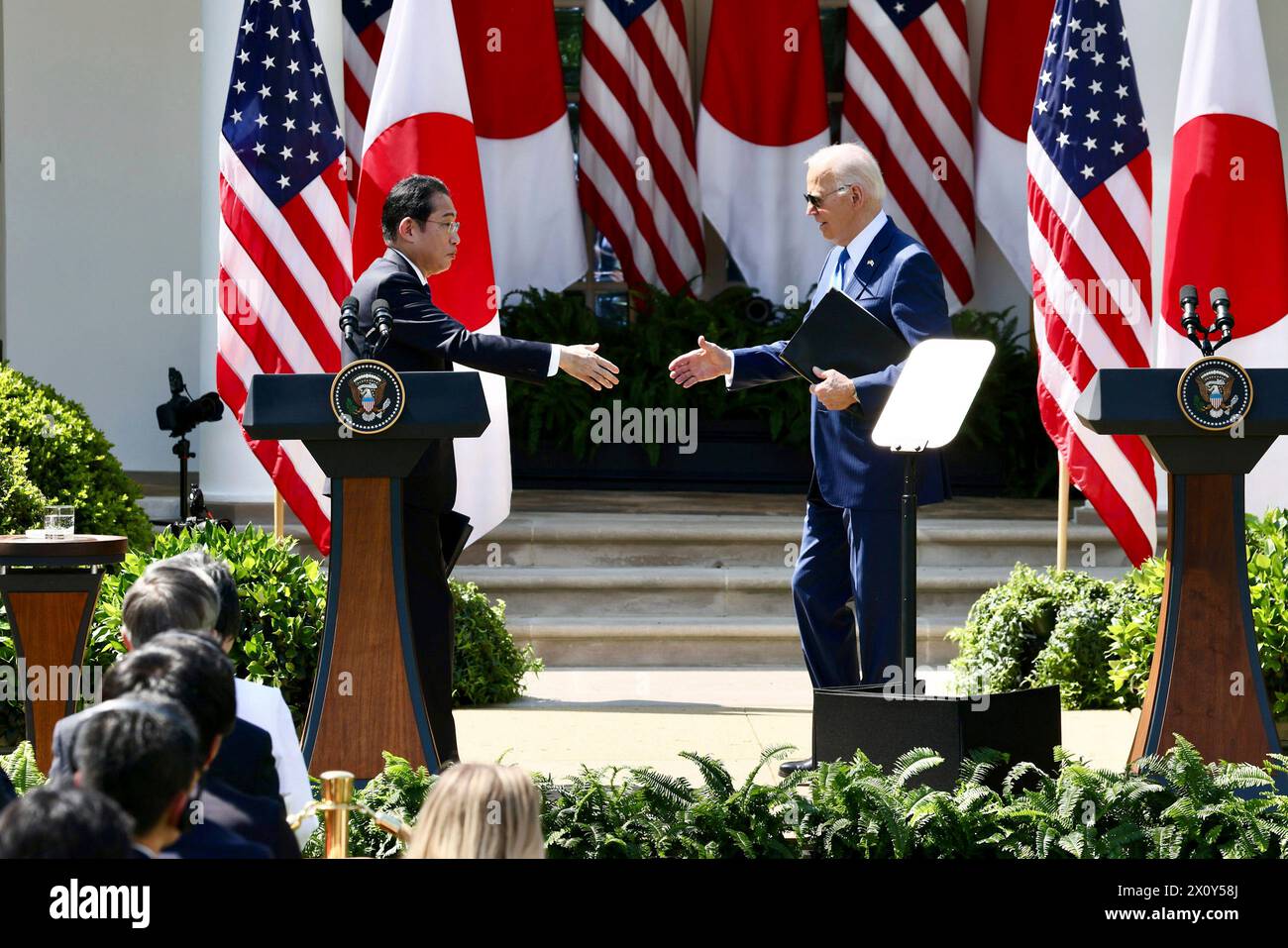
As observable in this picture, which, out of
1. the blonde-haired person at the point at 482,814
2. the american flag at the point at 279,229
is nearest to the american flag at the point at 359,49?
the american flag at the point at 279,229

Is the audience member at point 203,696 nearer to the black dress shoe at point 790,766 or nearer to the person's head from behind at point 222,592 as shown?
the person's head from behind at point 222,592

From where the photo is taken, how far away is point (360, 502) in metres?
5.38

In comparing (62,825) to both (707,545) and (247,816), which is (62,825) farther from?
(707,545)

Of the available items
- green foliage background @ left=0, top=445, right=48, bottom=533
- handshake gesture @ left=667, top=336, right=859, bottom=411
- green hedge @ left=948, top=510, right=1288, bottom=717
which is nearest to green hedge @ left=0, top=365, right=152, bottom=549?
green foliage background @ left=0, top=445, right=48, bottom=533

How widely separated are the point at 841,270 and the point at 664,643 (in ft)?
12.4

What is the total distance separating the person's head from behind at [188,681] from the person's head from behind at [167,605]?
0.70m

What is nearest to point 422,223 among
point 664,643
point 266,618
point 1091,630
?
point 266,618

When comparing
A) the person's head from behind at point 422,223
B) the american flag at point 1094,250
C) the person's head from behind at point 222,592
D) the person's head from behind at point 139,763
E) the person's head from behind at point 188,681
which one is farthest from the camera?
the american flag at point 1094,250

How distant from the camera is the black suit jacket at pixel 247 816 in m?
3.07

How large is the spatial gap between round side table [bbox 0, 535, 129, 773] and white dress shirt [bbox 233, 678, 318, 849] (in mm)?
2265

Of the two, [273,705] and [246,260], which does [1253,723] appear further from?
[246,260]

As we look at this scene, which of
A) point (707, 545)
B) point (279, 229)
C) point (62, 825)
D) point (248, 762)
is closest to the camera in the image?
point (62, 825)

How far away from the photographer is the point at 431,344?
5.75 metres

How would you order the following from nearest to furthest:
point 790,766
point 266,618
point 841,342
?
point 841,342 → point 790,766 → point 266,618
